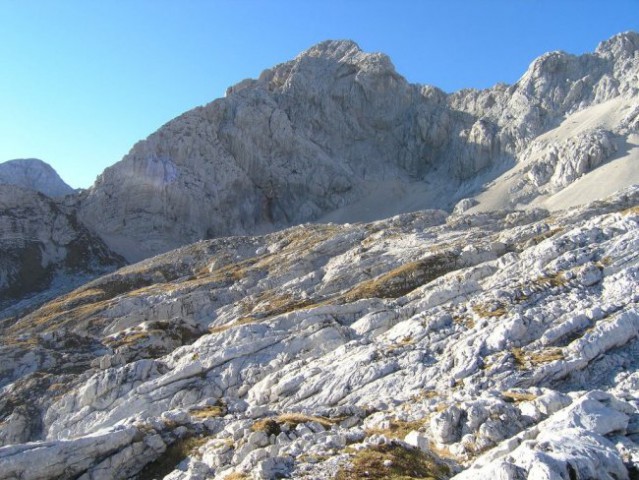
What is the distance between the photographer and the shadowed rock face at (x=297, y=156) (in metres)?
157

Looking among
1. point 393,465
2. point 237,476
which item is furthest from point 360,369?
point 393,465

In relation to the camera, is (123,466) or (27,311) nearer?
(123,466)

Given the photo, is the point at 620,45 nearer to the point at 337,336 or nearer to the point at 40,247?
the point at 40,247

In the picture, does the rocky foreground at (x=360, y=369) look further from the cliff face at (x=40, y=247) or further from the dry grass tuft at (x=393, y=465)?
the cliff face at (x=40, y=247)

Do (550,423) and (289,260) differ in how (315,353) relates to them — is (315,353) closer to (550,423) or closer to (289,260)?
(550,423)

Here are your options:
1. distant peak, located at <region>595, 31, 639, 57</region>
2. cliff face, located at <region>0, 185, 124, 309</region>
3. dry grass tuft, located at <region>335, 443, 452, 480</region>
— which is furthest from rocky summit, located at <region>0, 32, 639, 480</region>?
distant peak, located at <region>595, 31, 639, 57</region>

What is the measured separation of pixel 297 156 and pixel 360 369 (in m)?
148

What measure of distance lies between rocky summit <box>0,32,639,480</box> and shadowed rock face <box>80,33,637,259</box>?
1.44 m

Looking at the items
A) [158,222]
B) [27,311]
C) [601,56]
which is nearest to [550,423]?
[27,311]

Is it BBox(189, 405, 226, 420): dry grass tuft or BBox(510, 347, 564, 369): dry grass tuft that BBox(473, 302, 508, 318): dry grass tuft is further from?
BBox(189, 405, 226, 420): dry grass tuft

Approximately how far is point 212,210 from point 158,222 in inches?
653

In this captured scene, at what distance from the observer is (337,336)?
151 feet

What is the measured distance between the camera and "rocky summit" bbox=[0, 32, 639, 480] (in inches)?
856

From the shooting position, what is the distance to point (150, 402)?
41.2 meters
